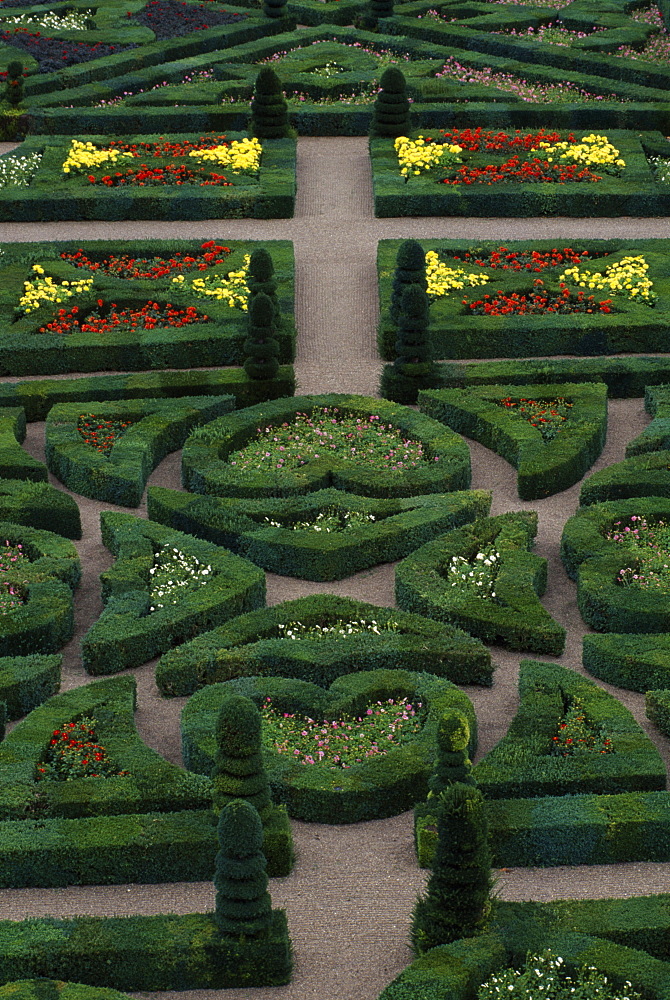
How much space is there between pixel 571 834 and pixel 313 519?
7.99 m

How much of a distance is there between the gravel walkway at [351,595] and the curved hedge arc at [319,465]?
0.67 m

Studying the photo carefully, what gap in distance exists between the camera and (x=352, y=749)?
19.4 meters

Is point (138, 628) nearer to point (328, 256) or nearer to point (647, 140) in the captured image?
point (328, 256)

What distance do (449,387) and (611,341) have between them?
346 cm

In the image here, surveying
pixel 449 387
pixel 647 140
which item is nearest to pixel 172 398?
pixel 449 387

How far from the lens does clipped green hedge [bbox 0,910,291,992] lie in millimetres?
16375

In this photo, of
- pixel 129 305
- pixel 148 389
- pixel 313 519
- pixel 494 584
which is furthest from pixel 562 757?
pixel 129 305

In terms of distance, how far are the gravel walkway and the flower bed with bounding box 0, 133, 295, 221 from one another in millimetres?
431

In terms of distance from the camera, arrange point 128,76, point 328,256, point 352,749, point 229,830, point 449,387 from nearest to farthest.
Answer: point 229,830 < point 352,749 < point 449,387 < point 328,256 < point 128,76

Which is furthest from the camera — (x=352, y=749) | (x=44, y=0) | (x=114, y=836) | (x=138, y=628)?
(x=44, y=0)

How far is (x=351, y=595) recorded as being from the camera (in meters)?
23.1

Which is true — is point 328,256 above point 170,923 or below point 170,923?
above

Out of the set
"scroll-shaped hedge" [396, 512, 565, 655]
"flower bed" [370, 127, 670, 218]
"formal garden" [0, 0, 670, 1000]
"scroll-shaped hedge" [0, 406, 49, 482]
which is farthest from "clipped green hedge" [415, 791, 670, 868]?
"flower bed" [370, 127, 670, 218]

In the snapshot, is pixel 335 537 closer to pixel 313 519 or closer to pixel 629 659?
pixel 313 519
